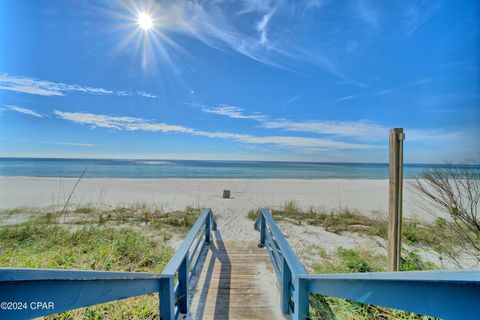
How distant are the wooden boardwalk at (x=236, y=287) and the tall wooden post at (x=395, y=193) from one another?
1.73m

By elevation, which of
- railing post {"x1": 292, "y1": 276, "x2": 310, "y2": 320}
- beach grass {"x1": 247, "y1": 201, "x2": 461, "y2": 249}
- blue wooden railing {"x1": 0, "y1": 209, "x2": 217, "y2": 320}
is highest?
blue wooden railing {"x1": 0, "y1": 209, "x2": 217, "y2": 320}

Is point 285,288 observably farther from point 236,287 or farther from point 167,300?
point 167,300

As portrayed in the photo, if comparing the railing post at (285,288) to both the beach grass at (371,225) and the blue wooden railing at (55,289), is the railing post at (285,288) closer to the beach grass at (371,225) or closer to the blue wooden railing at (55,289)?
the blue wooden railing at (55,289)

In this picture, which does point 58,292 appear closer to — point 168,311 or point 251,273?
point 168,311

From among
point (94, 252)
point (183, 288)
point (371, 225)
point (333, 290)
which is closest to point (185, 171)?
point (371, 225)

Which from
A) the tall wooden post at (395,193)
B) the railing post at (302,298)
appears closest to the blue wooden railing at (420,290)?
the railing post at (302,298)

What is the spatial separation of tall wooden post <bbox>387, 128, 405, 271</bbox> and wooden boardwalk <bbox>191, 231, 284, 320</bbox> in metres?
1.73

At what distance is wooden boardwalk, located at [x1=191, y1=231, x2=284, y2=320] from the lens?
246 centimetres

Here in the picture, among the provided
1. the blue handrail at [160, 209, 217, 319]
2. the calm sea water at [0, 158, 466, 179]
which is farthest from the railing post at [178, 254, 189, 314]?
the calm sea water at [0, 158, 466, 179]

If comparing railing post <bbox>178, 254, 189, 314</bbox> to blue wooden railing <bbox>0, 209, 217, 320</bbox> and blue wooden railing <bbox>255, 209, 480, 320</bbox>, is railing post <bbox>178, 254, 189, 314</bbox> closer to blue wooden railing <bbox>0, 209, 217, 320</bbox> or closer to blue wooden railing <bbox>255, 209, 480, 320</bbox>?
blue wooden railing <bbox>0, 209, 217, 320</bbox>

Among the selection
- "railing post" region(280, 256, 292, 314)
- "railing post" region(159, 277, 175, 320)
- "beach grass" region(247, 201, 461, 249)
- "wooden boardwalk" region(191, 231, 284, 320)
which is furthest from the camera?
"beach grass" region(247, 201, 461, 249)

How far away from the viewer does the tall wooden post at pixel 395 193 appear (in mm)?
2785

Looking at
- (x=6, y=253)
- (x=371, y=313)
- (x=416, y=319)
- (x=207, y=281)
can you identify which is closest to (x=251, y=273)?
(x=207, y=281)

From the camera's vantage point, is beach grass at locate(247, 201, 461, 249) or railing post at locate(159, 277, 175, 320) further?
beach grass at locate(247, 201, 461, 249)
